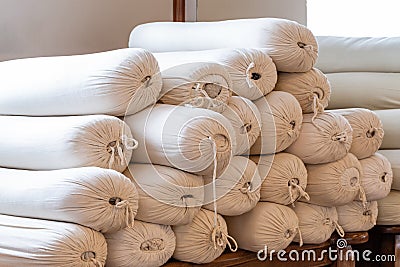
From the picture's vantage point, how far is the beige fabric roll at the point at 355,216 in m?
1.73

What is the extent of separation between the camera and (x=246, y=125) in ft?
4.72

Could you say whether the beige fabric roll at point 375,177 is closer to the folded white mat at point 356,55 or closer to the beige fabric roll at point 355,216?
the beige fabric roll at point 355,216

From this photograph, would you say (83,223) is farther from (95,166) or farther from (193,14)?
(193,14)

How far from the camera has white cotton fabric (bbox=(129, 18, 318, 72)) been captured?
1538 millimetres

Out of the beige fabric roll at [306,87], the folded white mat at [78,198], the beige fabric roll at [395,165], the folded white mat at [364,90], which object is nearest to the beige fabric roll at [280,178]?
the beige fabric roll at [306,87]

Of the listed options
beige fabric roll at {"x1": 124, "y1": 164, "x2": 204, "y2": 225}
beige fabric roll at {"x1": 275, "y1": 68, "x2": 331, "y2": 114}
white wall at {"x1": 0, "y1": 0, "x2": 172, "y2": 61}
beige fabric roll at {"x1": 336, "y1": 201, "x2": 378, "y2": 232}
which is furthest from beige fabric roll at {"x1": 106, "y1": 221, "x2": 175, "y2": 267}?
white wall at {"x1": 0, "y1": 0, "x2": 172, "y2": 61}

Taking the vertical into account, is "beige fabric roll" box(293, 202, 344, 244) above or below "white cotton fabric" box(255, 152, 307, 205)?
below

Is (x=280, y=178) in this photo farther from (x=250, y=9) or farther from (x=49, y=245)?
(x=250, y=9)

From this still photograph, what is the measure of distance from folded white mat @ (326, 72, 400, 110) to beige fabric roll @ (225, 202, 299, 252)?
0.65 m

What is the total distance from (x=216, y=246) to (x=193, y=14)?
103cm

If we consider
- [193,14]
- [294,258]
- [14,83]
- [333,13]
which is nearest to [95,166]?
[14,83]

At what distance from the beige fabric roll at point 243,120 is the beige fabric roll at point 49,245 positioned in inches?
13.0

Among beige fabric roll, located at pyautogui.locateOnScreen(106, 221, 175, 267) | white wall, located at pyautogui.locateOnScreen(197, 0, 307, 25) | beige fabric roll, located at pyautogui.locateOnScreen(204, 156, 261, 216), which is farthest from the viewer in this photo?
white wall, located at pyautogui.locateOnScreen(197, 0, 307, 25)

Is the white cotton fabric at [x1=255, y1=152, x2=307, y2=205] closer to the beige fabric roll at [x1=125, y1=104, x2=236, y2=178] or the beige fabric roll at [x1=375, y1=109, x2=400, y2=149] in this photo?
the beige fabric roll at [x1=125, y1=104, x2=236, y2=178]
